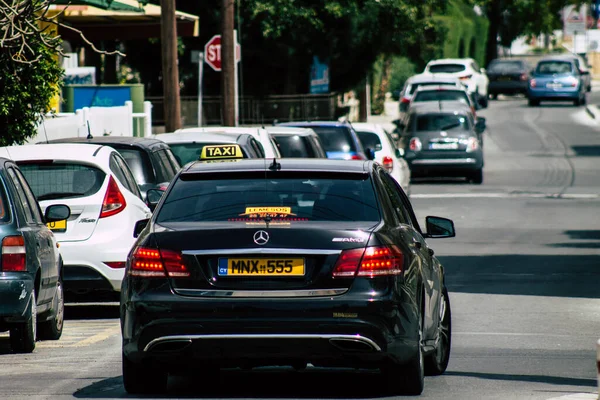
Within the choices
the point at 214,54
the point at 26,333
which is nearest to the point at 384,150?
the point at 214,54

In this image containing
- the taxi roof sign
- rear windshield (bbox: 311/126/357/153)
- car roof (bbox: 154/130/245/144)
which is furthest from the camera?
rear windshield (bbox: 311/126/357/153)

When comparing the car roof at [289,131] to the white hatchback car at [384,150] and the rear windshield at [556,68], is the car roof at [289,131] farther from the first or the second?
the rear windshield at [556,68]

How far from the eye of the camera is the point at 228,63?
3228 centimetres

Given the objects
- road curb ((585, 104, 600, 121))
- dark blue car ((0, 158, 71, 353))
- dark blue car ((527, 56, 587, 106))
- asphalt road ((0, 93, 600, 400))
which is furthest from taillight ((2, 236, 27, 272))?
dark blue car ((527, 56, 587, 106))

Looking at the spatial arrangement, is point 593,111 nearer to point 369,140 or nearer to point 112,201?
point 369,140

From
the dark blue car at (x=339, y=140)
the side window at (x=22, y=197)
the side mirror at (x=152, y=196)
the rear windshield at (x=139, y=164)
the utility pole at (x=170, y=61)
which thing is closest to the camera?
the side window at (x=22, y=197)

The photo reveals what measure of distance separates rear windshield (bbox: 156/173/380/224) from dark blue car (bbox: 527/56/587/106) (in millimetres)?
51654

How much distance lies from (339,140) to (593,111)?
32.8 m

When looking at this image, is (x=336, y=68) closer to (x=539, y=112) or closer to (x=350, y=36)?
(x=350, y=36)

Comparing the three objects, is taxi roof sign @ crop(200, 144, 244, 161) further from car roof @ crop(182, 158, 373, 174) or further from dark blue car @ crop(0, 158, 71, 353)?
car roof @ crop(182, 158, 373, 174)

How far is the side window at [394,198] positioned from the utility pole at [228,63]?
22.1m

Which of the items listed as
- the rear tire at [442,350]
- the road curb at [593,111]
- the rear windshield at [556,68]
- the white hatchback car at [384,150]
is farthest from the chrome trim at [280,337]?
the rear windshield at [556,68]

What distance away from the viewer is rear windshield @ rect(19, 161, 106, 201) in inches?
536

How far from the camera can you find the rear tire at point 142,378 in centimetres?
890
